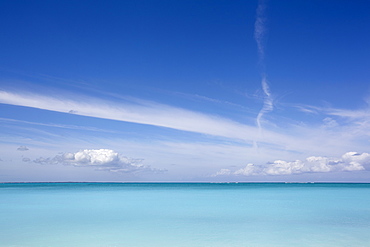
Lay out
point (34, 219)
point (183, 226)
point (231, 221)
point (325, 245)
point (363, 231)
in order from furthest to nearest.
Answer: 1. point (34, 219)
2. point (231, 221)
3. point (183, 226)
4. point (363, 231)
5. point (325, 245)

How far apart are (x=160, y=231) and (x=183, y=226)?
124 cm

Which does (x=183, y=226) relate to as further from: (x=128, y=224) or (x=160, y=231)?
(x=128, y=224)

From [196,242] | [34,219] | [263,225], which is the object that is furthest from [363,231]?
[34,219]

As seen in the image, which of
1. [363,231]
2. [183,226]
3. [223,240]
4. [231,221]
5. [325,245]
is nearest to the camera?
[325,245]

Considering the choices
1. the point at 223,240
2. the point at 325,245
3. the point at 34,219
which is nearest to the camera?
the point at 325,245

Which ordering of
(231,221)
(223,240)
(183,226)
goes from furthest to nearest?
(231,221)
(183,226)
(223,240)

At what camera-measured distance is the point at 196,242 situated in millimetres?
9523

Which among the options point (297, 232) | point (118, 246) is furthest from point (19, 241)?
point (297, 232)

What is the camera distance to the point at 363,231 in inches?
425

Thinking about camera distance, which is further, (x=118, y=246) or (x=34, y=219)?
(x=34, y=219)

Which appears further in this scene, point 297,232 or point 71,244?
point 297,232

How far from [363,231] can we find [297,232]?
2270 mm

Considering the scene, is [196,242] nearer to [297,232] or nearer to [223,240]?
[223,240]

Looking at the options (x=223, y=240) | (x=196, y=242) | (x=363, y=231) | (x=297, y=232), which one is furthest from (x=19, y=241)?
(x=363, y=231)
